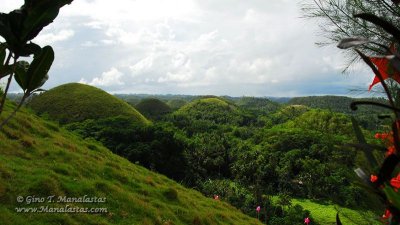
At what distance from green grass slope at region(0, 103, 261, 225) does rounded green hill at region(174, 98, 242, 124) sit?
63.4 m

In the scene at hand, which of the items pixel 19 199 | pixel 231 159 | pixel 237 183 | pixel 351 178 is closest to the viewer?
pixel 351 178

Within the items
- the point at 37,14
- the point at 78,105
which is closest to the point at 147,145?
the point at 78,105

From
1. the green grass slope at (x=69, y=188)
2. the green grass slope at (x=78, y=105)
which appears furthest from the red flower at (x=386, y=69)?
the green grass slope at (x=78, y=105)

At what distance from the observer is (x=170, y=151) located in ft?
97.9

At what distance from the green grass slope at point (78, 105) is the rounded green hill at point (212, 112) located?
29.4 meters

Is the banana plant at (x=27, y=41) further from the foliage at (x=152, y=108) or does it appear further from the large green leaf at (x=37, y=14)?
the foliage at (x=152, y=108)

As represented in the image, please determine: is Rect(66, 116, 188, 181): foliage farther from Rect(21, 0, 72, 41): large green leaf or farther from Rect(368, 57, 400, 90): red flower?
Rect(368, 57, 400, 90): red flower

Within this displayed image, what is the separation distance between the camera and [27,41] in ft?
3.18

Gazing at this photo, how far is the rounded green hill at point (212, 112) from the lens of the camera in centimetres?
8131

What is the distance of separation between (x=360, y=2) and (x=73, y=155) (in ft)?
35.9

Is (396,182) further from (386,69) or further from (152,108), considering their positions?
(152,108)

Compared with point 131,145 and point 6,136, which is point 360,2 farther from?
point 131,145

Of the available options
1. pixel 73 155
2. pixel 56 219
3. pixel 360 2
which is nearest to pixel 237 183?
pixel 73 155

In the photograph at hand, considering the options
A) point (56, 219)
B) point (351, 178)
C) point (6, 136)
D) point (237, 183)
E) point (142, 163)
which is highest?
point (351, 178)
